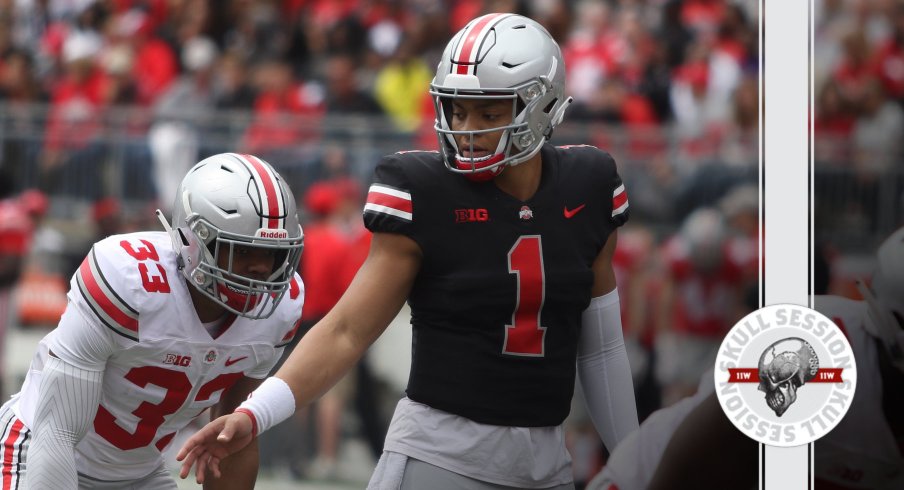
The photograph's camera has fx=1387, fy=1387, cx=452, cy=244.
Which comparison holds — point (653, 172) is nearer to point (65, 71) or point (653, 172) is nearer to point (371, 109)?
point (371, 109)

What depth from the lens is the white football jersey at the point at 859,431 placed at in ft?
8.39

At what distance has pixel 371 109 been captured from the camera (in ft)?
28.2

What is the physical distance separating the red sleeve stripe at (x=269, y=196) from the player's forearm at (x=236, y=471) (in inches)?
20.6

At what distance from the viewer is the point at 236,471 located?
323 cm

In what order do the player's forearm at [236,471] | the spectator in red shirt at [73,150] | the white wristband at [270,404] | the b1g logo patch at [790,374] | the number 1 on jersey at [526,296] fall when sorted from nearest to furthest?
the b1g logo patch at [790,374]
the white wristband at [270,404]
the number 1 on jersey at [526,296]
the player's forearm at [236,471]
the spectator in red shirt at [73,150]

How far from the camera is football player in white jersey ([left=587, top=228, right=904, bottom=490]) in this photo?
2.57 m

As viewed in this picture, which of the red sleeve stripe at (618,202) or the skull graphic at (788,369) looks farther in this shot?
the red sleeve stripe at (618,202)

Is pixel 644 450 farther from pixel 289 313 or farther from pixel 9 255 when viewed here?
pixel 9 255

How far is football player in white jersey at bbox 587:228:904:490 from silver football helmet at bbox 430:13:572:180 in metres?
0.62

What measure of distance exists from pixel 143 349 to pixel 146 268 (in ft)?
0.62

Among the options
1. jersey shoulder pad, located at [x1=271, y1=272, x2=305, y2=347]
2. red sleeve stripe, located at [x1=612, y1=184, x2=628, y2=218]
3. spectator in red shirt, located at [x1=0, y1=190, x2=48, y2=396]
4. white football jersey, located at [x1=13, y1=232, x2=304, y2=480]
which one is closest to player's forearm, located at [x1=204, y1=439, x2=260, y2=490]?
white football jersey, located at [x1=13, y1=232, x2=304, y2=480]

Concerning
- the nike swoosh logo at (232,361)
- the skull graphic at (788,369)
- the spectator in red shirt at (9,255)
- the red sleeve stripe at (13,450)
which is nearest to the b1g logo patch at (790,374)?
the skull graphic at (788,369)

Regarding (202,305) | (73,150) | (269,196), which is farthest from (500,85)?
(73,150)

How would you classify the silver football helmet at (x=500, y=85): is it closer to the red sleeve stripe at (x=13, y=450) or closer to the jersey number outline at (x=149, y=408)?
the jersey number outline at (x=149, y=408)
